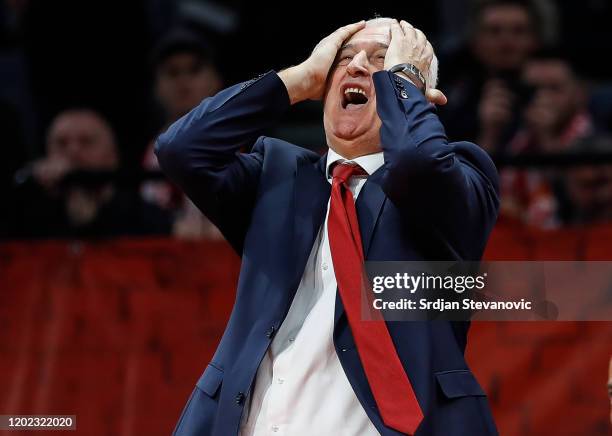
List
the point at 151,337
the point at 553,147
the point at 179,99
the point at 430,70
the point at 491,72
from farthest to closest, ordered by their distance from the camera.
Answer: the point at 491,72 → the point at 179,99 → the point at 553,147 → the point at 151,337 → the point at 430,70

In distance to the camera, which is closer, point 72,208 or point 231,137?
point 231,137

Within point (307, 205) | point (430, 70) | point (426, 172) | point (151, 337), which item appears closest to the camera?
point (426, 172)

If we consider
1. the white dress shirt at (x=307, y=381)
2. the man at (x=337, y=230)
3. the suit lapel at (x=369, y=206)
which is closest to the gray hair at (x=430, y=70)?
the man at (x=337, y=230)

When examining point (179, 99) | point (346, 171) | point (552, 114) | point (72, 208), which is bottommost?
point (346, 171)

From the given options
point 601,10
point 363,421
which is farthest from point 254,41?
point 363,421

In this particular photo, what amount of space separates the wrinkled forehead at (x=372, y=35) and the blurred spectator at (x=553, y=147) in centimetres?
146

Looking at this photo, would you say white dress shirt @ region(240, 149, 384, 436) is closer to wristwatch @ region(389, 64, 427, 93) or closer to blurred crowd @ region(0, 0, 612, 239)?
wristwatch @ region(389, 64, 427, 93)

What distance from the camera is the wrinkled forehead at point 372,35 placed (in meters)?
2.72

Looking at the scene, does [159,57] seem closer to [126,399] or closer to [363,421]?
[126,399]

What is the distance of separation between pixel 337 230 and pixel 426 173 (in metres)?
0.23

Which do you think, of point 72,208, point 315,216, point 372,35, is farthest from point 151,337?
point 372,35

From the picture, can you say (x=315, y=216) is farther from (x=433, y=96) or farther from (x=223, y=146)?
(x=433, y=96)

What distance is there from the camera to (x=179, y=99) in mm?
5016

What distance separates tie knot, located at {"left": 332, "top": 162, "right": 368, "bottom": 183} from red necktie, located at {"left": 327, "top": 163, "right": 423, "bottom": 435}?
1.2 inches
